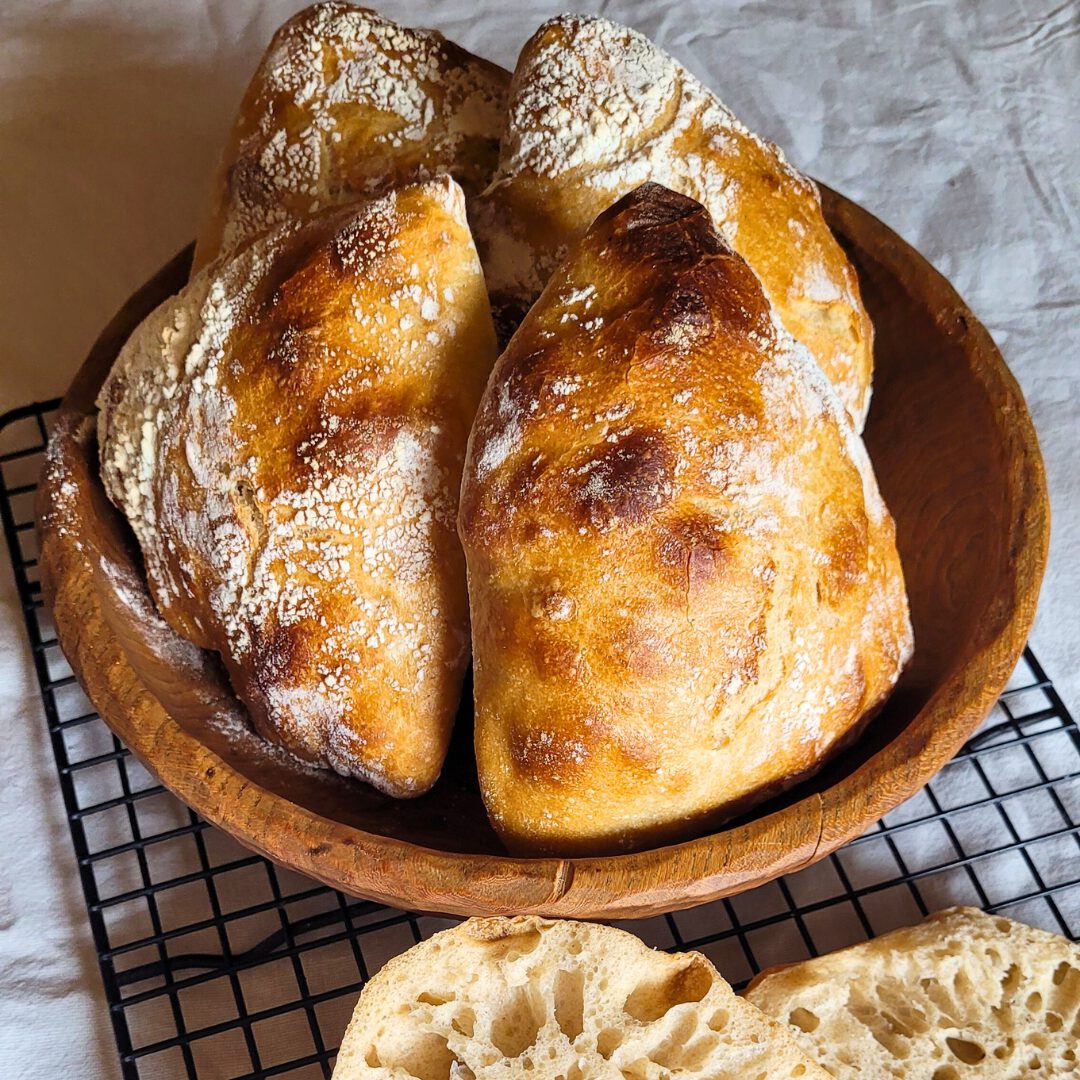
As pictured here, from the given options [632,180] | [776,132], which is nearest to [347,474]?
[632,180]

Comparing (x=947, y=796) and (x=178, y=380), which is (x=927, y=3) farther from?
(x=178, y=380)

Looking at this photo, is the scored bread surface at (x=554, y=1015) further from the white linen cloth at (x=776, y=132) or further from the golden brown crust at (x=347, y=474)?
the white linen cloth at (x=776, y=132)

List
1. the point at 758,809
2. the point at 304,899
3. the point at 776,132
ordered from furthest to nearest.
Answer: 1. the point at 776,132
2. the point at 304,899
3. the point at 758,809

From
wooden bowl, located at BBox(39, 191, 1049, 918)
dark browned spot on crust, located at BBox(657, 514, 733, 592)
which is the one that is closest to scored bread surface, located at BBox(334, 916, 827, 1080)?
wooden bowl, located at BBox(39, 191, 1049, 918)

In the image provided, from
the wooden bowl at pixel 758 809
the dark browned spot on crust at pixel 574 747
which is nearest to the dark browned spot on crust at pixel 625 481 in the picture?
the dark browned spot on crust at pixel 574 747

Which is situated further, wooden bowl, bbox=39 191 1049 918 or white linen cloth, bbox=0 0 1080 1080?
white linen cloth, bbox=0 0 1080 1080

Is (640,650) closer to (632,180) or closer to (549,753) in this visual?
(549,753)

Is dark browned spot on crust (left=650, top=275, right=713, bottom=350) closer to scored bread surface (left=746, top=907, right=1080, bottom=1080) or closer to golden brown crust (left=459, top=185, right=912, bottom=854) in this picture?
golden brown crust (left=459, top=185, right=912, bottom=854)
